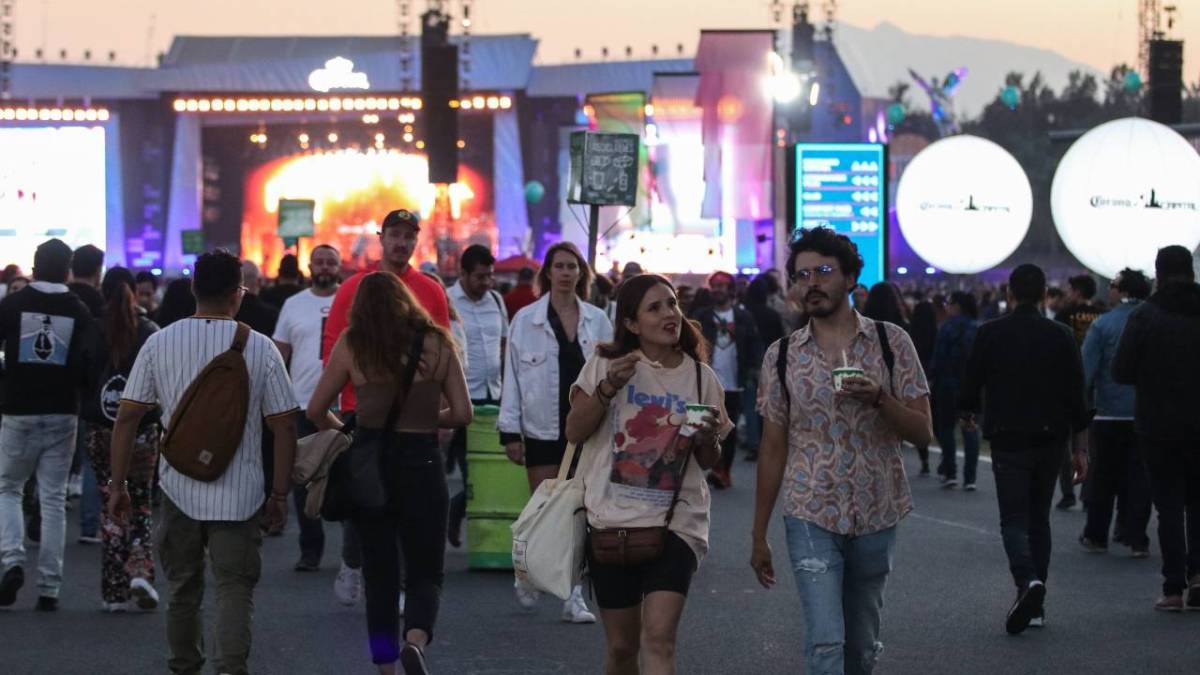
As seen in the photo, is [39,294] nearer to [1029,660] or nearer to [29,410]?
[29,410]

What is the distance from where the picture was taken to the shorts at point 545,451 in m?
9.22

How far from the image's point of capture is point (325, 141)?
66188 mm

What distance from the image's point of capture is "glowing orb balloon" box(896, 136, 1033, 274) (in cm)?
2036

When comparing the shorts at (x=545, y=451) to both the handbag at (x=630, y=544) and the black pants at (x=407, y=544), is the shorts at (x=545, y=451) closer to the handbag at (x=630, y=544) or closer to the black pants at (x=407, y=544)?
the black pants at (x=407, y=544)

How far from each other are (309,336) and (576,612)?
107 inches

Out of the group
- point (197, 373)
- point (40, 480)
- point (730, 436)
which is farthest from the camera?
point (730, 436)

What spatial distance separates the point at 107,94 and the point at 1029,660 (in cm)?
7300

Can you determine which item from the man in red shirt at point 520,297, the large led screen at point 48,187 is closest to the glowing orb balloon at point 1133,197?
the man in red shirt at point 520,297

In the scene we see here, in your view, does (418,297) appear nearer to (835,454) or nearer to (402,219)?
(402,219)

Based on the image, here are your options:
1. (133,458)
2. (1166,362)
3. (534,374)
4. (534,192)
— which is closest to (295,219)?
(534,192)

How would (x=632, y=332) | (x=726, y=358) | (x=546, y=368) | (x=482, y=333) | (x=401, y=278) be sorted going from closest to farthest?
(x=632, y=332)
(x=401, y=278)
(x=546, y=368)
(x=482, y=333)
(x=726, y=358)

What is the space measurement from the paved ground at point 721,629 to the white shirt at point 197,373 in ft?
4.94

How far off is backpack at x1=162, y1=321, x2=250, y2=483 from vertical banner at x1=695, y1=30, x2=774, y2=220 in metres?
25.9

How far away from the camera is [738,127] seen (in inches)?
1287
